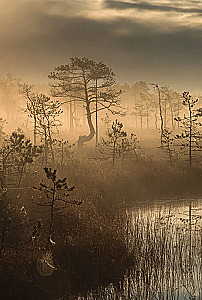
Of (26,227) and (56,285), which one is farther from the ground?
(26,227)

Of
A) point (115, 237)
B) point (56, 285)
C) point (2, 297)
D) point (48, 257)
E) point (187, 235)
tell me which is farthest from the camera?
point (187, 235)

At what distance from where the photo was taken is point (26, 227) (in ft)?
37.0

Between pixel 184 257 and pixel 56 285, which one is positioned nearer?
pixel 56 285

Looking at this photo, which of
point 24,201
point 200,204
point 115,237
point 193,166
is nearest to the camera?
point 115,237

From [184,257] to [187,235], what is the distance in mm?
2343

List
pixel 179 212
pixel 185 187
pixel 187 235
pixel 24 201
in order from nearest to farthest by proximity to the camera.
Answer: pixel 187 235, pixel 24 201, pixel 179 212, pixel 185 187

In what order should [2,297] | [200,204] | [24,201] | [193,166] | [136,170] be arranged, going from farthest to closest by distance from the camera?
1. [193,166]
2. [136,170]
3. [200,204]
4. [24,201]
5. [2,297]

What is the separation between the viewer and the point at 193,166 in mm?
28141

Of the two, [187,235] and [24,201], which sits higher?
[24,201]

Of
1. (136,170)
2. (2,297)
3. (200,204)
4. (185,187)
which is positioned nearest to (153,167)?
(136,170)

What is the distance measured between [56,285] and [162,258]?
3.12 metres

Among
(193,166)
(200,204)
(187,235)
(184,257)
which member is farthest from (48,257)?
(193,166)

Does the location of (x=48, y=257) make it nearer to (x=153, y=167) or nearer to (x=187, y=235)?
(x=187, y=235)

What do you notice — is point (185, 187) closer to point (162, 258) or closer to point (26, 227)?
point (162, 258)
